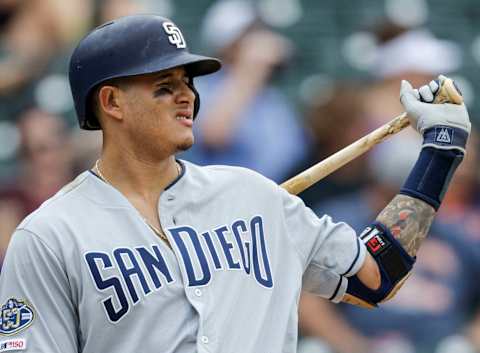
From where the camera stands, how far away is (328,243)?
3.21 metres

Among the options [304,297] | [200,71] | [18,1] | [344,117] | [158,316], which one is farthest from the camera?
[18,1]

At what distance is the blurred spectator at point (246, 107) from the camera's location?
21.3 ft

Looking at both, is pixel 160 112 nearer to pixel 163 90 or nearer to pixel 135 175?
pixel 163 90

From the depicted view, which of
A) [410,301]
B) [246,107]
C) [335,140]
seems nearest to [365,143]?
[410,301]

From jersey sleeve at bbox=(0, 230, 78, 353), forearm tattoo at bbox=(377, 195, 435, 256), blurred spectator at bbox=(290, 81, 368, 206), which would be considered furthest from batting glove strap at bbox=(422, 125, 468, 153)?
blurred spectator at bbox=(290, 81, 368, 206)

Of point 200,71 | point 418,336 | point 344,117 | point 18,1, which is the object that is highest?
point 200,71

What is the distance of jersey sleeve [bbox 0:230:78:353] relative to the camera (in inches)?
114

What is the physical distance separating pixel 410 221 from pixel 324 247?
0.24m

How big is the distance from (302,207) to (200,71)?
1.52 feet

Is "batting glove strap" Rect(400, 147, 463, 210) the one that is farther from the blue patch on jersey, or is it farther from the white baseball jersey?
the blue patch on jersey

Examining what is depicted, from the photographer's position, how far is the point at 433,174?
10.6 feet

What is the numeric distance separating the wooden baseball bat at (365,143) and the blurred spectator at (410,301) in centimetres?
269

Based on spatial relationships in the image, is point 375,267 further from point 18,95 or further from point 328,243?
point 18,95

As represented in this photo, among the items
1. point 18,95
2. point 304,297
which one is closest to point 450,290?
point 304,297
